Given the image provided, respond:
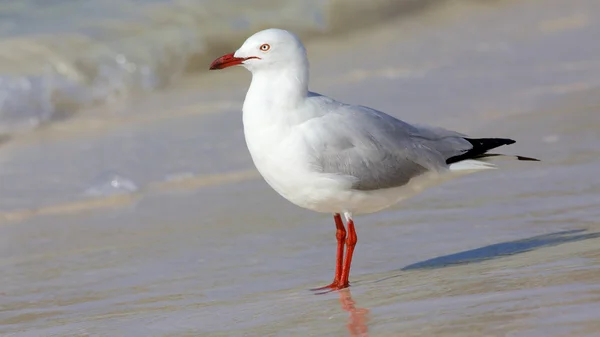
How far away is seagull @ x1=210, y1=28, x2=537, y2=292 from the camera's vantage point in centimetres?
489

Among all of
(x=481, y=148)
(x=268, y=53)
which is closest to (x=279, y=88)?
(x=268, y=53)

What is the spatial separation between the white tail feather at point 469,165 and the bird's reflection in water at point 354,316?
1.04 metres

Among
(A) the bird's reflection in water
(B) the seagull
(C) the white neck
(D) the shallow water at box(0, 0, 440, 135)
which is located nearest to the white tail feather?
(B) the seagull

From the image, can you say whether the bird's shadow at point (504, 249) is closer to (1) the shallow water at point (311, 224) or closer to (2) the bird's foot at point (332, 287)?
(1) the shallow water at point (311, 224)

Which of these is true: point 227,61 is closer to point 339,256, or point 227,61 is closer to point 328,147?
point 328,147

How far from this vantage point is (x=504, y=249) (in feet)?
17.2

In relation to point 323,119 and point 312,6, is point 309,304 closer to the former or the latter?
point 323,119

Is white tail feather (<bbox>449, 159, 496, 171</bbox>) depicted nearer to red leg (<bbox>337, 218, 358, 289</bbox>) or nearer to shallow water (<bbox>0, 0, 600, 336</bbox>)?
shallow water (<bbox>0, 0, 600, 336</bbox>)

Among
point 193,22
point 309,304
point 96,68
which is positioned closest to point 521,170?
point 309,304

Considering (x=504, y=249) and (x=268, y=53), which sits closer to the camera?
(x=268, y=53)

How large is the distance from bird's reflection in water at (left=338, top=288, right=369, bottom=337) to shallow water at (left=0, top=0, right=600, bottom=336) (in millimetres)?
14

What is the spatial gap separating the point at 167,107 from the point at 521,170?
4.32 metres

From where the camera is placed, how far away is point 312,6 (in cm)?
1441

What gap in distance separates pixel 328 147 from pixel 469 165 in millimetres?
758
